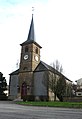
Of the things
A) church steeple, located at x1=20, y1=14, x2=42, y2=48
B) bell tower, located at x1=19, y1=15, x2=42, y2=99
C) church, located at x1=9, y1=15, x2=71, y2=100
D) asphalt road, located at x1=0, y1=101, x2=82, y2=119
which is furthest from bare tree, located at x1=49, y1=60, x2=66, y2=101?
asphalt road, located at x1=0, y1=101, x2=82, y2=119

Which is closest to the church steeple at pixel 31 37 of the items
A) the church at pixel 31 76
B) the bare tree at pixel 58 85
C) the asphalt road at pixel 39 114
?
the church at pixel 31 76

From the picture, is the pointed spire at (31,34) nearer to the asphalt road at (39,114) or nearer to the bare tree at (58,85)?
the bare tree at (58,85)

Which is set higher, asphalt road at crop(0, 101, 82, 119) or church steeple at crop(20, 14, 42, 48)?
church steeple at crop(20, 14, 42, 48)

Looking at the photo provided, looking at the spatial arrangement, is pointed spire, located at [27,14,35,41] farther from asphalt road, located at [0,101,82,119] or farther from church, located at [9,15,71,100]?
asphalt road, located at [0,101,82,119]

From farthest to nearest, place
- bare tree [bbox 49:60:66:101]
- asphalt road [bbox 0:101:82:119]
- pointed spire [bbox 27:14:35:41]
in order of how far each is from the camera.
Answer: pointed spire [bbox 27:14:35:41]
bare tree [bbox 49:60:66:101]
asphalt road [bbox 0:101:82:119]

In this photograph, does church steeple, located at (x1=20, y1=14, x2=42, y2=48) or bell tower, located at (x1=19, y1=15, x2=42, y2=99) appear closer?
bell tower, located at (x1=19, y1=15, x2=42, y2=99)

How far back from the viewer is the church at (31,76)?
56237 millimetres

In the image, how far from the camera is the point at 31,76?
58188 mm

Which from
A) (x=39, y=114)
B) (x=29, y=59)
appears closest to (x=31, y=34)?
(x=29, y=59)

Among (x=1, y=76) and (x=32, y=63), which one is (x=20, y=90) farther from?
(x=1, y=76)

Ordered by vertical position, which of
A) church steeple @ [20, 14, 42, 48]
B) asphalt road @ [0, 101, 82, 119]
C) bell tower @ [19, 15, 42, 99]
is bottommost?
asphalt road @ [0, 101, 82, 119]

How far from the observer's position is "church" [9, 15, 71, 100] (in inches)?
2214

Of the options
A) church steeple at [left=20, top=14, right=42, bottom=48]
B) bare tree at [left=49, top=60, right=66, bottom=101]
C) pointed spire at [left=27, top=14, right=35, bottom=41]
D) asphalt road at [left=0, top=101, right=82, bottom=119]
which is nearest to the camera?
asphalt road at [left=0, top=101, right=82, bottom=119]

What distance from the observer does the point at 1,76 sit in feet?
231
